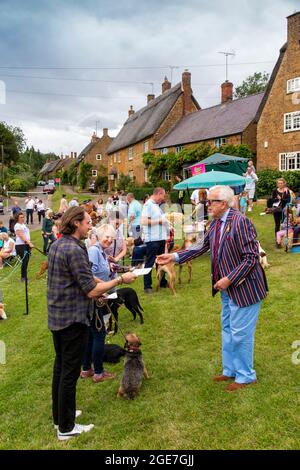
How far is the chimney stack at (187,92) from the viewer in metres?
39.7

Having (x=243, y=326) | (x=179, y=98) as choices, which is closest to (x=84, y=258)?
(x=243, y=326)

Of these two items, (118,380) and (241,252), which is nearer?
(241,252)

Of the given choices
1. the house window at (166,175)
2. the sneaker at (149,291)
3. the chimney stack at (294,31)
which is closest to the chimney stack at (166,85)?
the house window at (166,175)

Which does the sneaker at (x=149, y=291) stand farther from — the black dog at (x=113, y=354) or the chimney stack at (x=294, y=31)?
the chimney stack at (x=294, y=31)

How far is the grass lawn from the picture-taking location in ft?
11.7

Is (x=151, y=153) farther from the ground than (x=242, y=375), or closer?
farther from the ground

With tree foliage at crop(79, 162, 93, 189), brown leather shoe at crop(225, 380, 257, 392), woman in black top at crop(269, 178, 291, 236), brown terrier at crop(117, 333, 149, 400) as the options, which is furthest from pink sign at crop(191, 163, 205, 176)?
tree foliage at crop(79, 162, 93, 189)

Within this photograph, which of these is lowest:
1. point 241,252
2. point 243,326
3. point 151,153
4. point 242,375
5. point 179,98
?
point 242,375

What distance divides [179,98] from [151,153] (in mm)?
7081

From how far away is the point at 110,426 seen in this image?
150 inches

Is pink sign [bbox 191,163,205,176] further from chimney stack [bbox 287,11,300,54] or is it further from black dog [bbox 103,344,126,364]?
chimney stack [bbox 287,11,300,54]

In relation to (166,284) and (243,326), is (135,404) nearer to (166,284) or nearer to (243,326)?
(243,326)

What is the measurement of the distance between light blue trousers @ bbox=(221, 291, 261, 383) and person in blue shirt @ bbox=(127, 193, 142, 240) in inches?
260

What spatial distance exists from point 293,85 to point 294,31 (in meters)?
3.37
